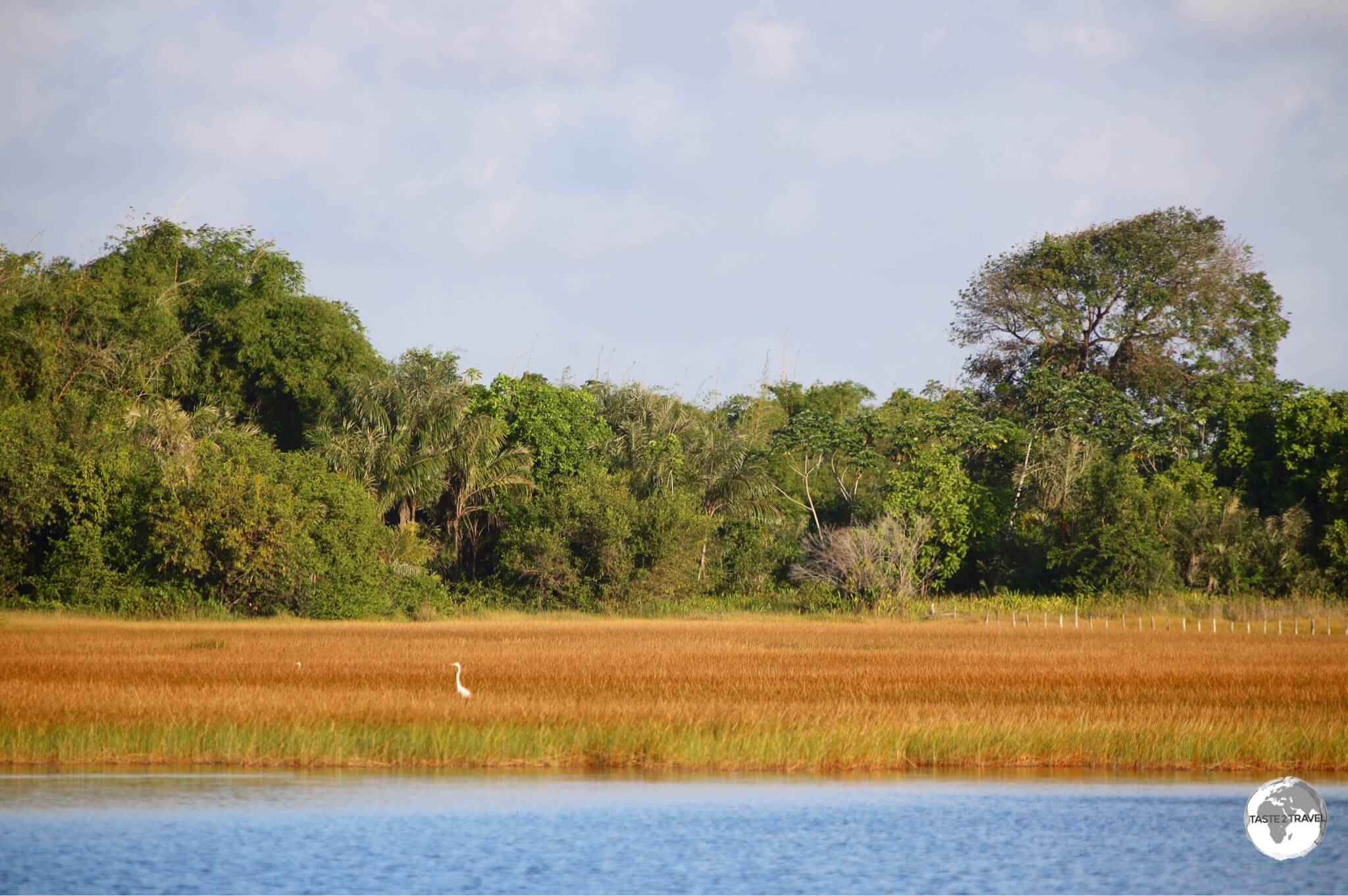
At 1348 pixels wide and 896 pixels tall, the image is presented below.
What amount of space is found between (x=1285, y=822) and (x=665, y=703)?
32.7 feet

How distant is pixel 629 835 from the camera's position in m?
13.5

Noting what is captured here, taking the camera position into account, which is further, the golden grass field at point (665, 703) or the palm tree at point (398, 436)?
the palm tree at point (398, 436)

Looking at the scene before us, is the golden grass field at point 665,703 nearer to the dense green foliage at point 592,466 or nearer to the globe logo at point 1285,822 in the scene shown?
the globe logo at point 1285,822

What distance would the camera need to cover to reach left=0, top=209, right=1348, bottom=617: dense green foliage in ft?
148

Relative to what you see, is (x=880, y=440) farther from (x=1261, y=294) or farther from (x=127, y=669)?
(x=127, y=669)

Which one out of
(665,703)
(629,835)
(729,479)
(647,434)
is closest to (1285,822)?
(629,835)

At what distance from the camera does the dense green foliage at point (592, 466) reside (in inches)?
1779

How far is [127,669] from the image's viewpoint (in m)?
26.9

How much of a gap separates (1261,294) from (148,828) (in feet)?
199


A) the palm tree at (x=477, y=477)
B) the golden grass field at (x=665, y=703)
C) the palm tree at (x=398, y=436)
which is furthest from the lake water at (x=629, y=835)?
the palm tree at (x=477, y=477)

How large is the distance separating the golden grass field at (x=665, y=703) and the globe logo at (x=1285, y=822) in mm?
3203

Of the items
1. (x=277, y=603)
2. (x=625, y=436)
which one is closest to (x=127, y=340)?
(x=277, y=603)

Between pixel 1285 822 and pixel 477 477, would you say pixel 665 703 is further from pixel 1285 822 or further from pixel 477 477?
pixel 477 477

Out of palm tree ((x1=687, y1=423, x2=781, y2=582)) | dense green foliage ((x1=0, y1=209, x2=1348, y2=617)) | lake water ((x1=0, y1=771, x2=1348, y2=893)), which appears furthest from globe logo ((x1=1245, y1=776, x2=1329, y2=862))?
palm tree ((x1=687, y1=423, x2=781, y2=582))
